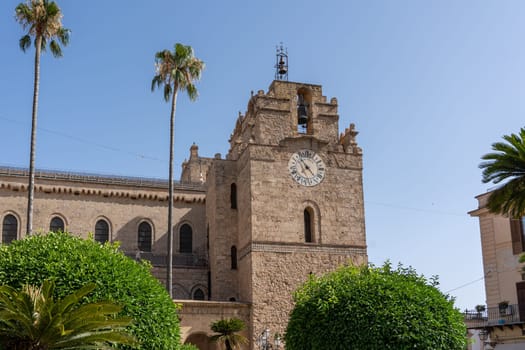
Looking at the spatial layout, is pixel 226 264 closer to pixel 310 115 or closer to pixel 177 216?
pixel 177 216

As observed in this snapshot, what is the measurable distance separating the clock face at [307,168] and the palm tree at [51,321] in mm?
21170

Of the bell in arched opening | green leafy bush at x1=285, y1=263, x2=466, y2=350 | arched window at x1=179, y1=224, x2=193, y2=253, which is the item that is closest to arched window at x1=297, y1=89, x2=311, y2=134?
the bell in arched opening

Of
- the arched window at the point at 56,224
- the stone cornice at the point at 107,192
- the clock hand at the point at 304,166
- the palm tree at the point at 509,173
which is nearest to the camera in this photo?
the palm tree at the point at 509,173

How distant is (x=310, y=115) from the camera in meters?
36.8

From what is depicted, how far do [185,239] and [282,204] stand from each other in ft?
23.8

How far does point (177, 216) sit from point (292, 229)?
783 cm

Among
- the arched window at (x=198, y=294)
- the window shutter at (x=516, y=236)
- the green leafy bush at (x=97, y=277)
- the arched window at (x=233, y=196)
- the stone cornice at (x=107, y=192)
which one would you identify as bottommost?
the green leafy bush at (x=97, y=277)

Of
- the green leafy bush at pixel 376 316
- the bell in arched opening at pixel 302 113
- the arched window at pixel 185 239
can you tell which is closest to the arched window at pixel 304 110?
the bell in arched opening at pixel 302 113

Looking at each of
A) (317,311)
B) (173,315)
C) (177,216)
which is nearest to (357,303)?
(317,311)

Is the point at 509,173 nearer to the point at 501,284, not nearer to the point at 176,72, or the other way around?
the point at 501,284

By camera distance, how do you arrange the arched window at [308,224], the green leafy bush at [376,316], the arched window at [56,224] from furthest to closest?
the arched window at [56,224] < the arched window at [308,224] < the green leafy bush at [376,316]

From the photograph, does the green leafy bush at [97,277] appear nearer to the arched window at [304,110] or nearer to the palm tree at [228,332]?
the palm tree at [228,332]

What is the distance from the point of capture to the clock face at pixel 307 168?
3488 centimetres

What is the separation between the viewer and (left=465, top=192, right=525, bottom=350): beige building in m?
30.4
